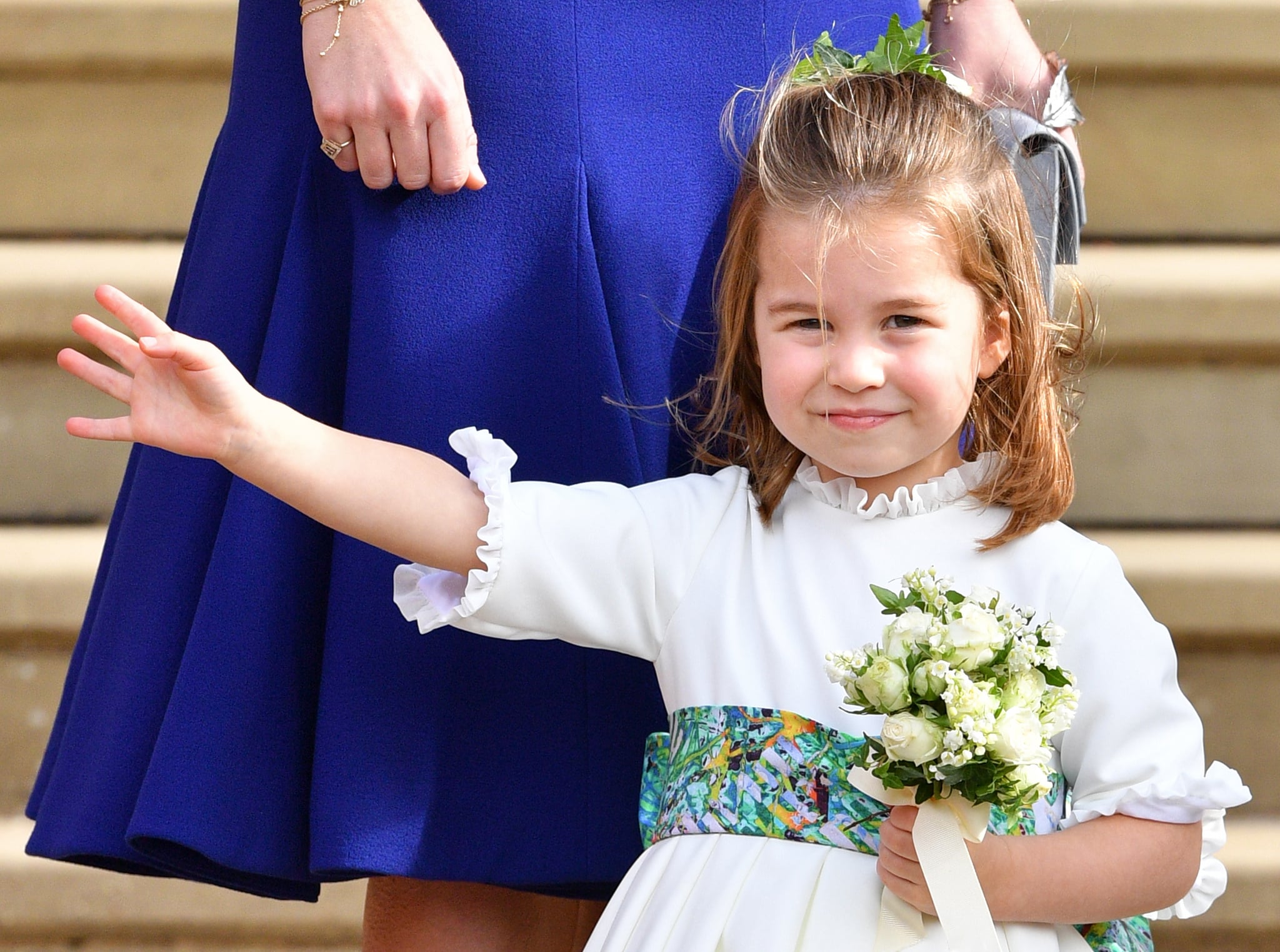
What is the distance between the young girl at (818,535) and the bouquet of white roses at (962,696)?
89 millimetres

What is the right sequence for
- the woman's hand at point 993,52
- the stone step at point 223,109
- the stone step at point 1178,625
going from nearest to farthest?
the woman's hand at point 993,52 → the stone step at point 1178,625 → the stone step at point 223,109

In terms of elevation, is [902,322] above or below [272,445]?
above

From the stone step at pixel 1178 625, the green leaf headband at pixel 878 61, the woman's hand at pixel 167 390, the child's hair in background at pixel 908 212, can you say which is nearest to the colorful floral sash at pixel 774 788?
the child's hair in background at pixel 908 212

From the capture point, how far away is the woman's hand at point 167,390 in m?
1.13

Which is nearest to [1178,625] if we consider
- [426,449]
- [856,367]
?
[856,367]

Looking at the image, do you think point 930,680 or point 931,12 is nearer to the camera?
point 930,680

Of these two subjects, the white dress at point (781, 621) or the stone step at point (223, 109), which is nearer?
the white dress at point (781, 621)

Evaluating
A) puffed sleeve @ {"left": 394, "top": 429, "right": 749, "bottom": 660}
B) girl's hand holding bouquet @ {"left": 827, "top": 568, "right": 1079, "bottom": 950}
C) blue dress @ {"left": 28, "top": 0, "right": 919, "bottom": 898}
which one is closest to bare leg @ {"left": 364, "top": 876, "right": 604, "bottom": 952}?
blue dress @ {"left": 28, "top": 0, "right": 919, "bottom": 898}

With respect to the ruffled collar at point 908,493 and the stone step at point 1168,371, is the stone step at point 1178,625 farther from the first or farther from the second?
the ruffled collar at point 908,493

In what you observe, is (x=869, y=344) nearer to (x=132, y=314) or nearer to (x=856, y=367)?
(x=856, y=367)

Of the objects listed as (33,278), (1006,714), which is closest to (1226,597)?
(1006,714)

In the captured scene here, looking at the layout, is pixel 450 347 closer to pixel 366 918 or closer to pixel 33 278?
pixel 366 918

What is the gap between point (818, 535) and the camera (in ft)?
4.48

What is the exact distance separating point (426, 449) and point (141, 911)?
1311 millimetres
